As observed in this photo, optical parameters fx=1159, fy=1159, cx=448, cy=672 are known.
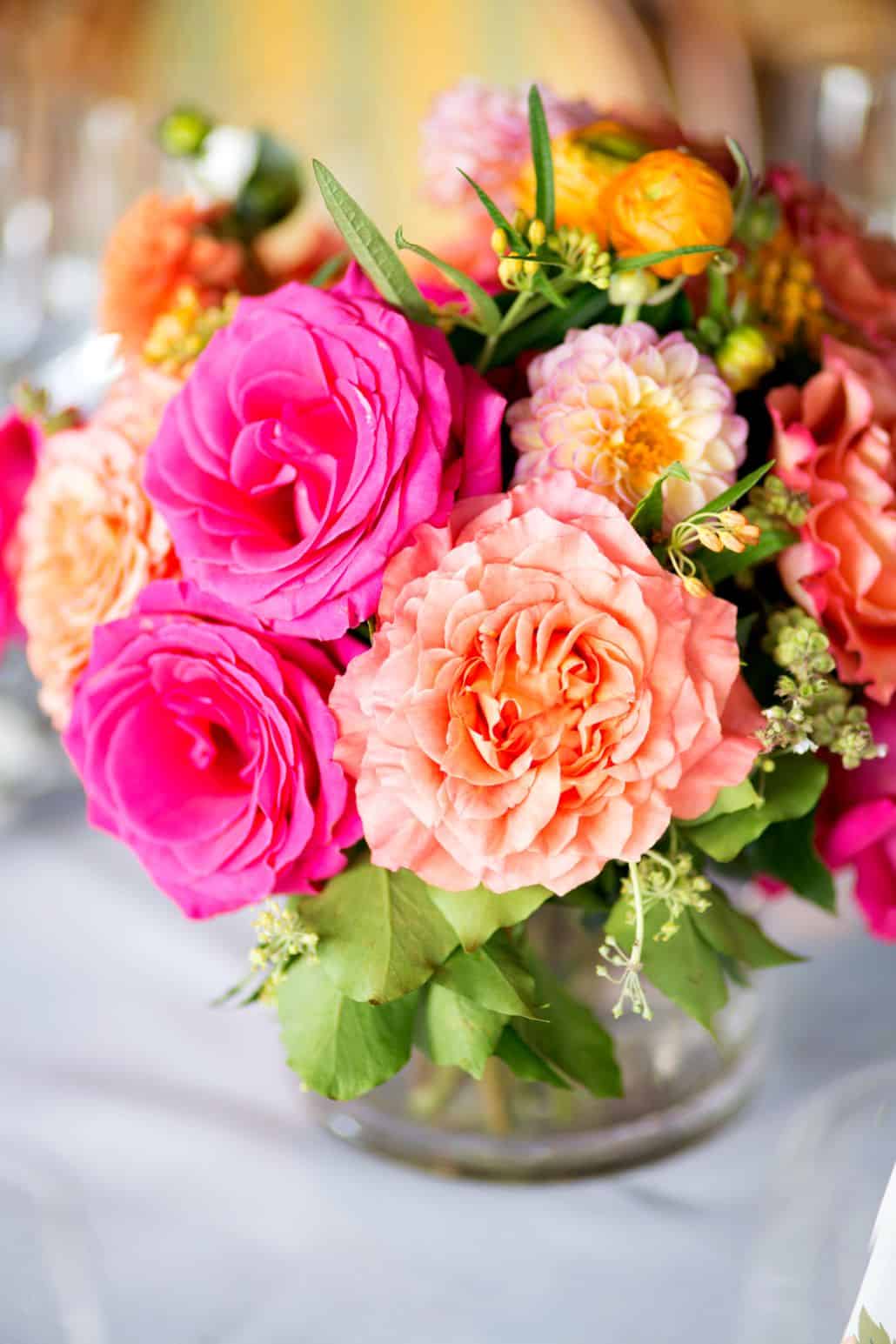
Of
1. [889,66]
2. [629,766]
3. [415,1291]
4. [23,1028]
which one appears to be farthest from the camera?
[889,66]

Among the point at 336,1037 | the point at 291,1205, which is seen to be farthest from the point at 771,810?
the point at 291,1205

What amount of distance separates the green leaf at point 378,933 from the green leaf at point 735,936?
0.10 m

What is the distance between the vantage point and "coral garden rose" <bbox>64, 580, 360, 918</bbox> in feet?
1.24

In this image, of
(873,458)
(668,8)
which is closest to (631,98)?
(668,8)

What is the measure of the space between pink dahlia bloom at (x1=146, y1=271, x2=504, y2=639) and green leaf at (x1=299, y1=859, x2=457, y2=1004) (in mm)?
97

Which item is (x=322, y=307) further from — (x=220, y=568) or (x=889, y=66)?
(x=889, y=66)

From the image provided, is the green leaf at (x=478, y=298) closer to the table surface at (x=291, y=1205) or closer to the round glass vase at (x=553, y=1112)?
the round glass vase at (x=553, y=1112)

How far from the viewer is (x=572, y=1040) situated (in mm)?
437

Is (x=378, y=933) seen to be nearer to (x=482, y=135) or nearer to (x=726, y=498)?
(x=726, y=498)

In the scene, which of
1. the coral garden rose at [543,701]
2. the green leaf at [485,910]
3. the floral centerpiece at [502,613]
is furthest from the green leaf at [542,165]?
the green leaf at [485,910]

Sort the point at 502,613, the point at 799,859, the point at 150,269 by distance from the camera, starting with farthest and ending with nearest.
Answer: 1. the point at 150,269
2. the point at 799,859
3. the point at 502,613

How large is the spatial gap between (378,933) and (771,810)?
14 centimetres

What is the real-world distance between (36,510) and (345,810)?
0.65 ft

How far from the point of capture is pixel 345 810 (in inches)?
15.2
